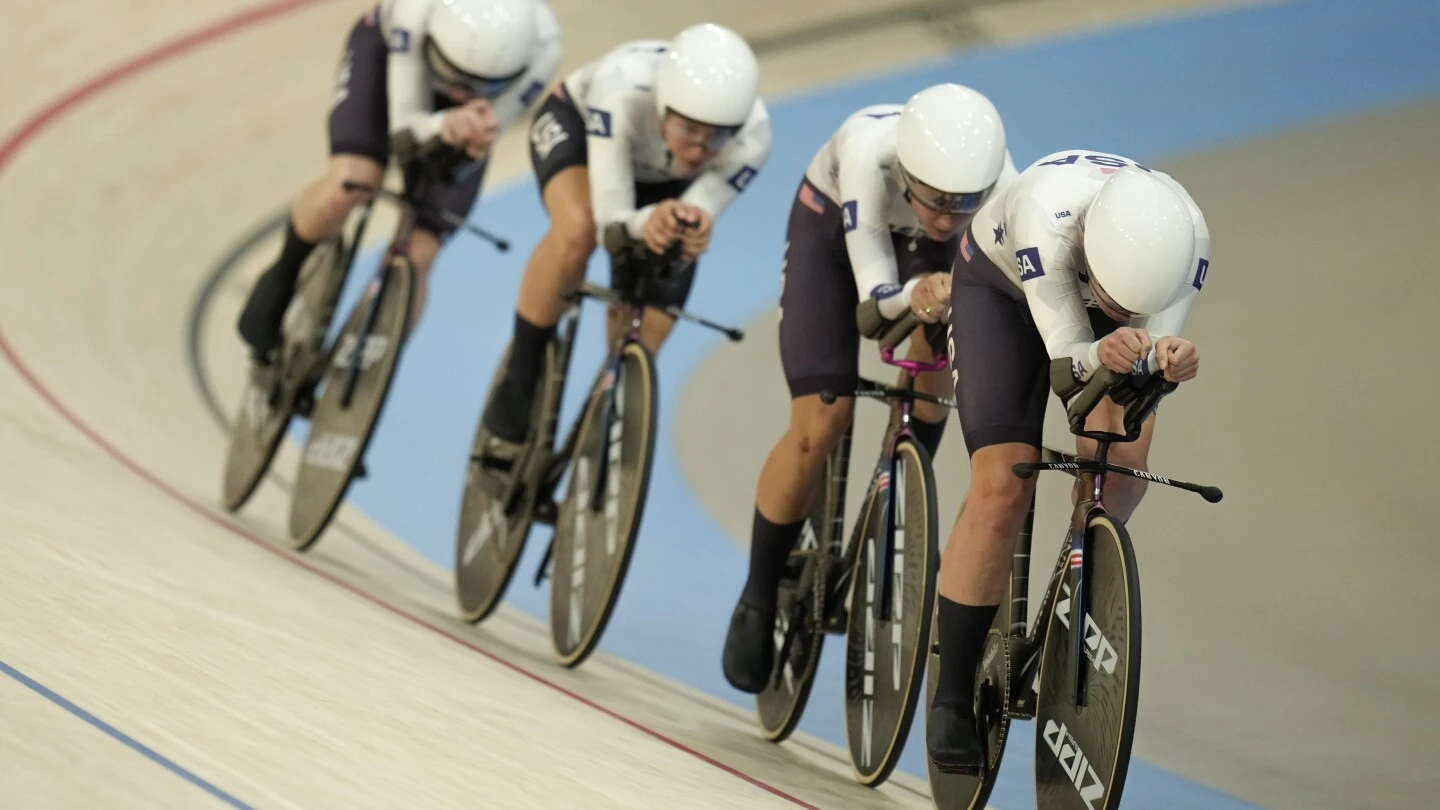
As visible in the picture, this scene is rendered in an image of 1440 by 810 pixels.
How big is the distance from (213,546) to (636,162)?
1.46 m

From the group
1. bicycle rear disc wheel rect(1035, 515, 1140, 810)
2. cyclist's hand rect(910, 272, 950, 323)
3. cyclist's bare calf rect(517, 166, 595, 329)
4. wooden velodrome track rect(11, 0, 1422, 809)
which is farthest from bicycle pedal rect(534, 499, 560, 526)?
bicycle rear disc wheel rect(1035, 515, 1140, 810)

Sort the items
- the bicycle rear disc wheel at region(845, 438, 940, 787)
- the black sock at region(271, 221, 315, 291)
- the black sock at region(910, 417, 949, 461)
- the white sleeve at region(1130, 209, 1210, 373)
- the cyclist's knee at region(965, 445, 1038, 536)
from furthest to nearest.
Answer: the black sock at region(271, 221, 315, 291) < the black sock at region(910, 417, 949, 461) < the bicycle rear disc wheel at region(845, 438, 940, 787) < the cyclist's knee at region(965, 445, 1038, 536) < the white sleeve at region(1130, 209, 1210, 373)

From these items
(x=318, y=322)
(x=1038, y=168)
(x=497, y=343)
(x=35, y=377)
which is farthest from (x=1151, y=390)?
(x=497, y=343)

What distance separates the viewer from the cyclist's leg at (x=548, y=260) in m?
4.46

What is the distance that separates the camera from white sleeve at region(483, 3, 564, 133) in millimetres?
4949

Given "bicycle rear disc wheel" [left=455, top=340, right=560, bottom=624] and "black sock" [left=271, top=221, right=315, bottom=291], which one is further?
"black sock" [left=271, top=221, right=315, bottom=291]

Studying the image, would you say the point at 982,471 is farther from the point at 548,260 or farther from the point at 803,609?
the point at 548,260

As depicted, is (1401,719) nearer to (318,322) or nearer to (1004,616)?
(1004,616)

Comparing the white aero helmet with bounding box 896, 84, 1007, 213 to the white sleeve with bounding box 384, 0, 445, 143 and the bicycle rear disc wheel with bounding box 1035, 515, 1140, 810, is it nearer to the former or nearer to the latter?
the bicycle rear disc wheel with bounding box 1035, 515, 1140, 810

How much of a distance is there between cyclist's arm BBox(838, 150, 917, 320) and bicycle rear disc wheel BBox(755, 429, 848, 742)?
0.47 m

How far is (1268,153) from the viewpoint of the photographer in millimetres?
7551

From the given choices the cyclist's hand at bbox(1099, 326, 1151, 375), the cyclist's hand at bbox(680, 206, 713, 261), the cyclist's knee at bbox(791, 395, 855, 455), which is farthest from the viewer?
the cyclist's hand at bbox(680, 206, 713, 261)

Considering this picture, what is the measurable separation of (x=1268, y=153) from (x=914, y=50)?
2052 mm

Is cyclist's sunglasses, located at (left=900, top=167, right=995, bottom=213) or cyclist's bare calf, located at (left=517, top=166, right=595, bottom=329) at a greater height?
cyclist's sunglasses, located at (left=900, top=167, right=995, bottom=213)
